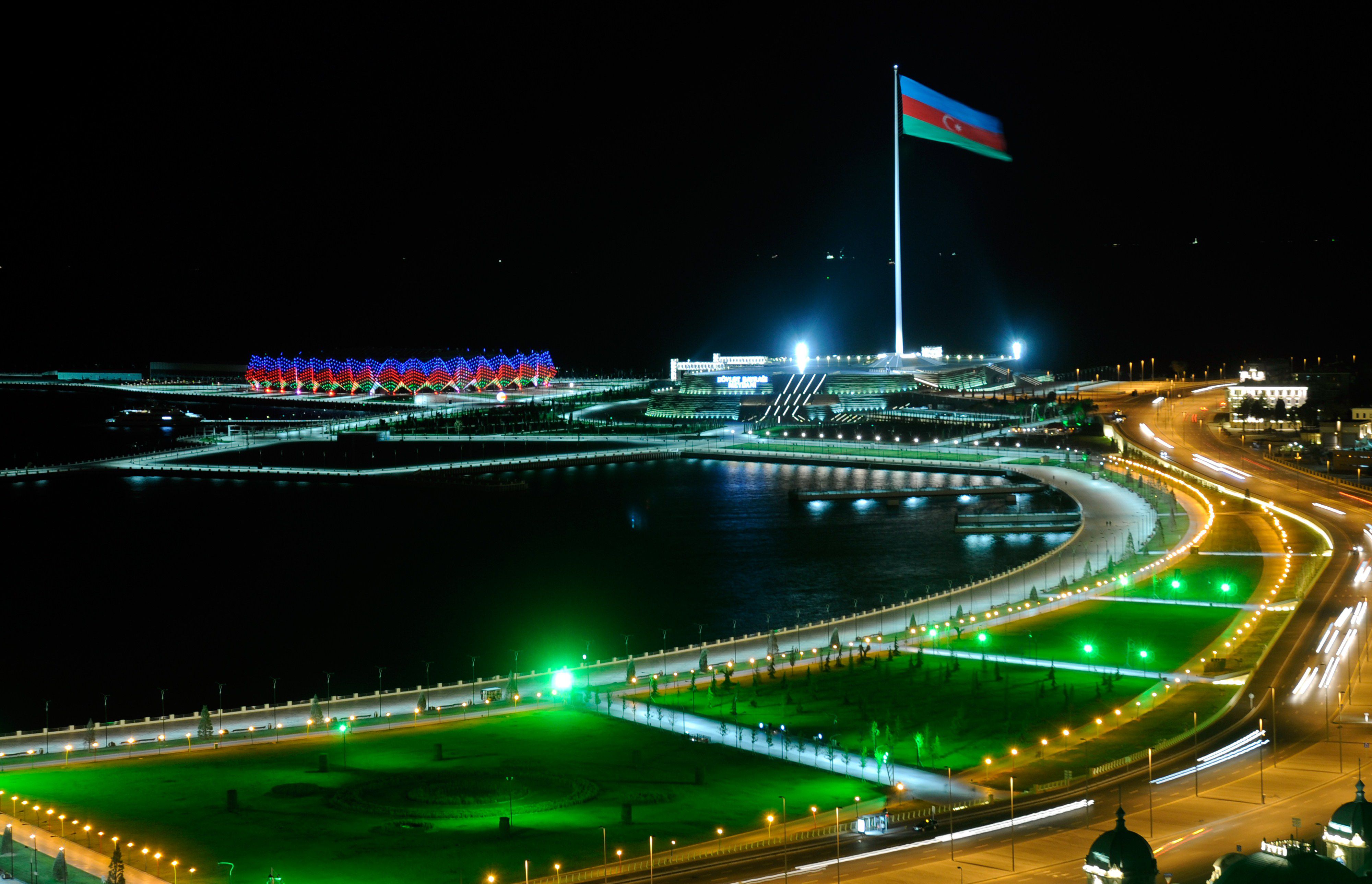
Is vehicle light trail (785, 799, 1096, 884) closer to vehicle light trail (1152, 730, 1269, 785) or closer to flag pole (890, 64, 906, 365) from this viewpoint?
vehicle light trail (1152, 730, 1269, 785)

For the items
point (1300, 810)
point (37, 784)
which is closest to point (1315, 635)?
point (1300, 810)

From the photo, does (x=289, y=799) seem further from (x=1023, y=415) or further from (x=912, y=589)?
(x=1023, y=415)

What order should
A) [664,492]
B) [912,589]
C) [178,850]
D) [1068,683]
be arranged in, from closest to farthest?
[178,850] → [1068,683] → [912,589] → [664,492]

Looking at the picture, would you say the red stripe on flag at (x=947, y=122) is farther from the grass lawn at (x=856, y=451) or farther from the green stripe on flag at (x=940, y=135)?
the grass lawn at (x=856, y=451)

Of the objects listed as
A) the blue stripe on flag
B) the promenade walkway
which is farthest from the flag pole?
the promenade walkway

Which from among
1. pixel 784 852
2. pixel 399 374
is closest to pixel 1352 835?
pixel 784 852

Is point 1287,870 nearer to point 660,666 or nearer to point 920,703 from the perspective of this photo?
point 920,703

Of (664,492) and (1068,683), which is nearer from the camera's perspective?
(1068,683)
